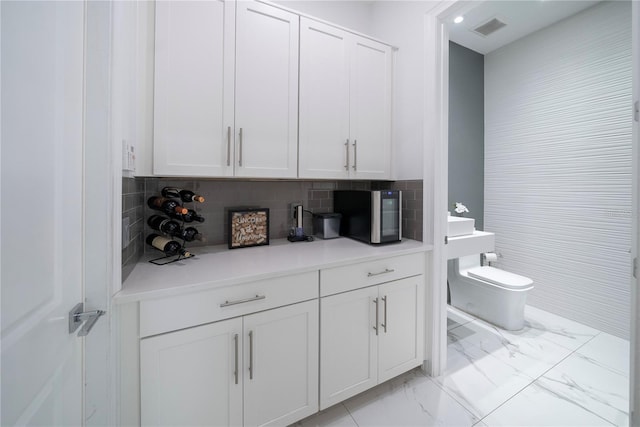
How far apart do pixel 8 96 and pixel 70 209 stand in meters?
0.33

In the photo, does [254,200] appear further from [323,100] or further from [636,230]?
[636,230]

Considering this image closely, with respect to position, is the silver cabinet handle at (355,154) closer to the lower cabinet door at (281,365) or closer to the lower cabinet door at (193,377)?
the lower cabinet door at (281,365)

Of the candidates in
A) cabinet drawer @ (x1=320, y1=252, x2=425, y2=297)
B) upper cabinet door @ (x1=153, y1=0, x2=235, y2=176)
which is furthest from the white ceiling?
cabinet drawer @ (x1=320, y1=252, x2=425, y2=297)

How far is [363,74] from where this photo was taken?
6.06ft

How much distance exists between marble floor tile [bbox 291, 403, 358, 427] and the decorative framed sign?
40.5 inches

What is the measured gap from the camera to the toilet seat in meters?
2.25

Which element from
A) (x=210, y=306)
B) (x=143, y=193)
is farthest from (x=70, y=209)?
(x=143, y=193)

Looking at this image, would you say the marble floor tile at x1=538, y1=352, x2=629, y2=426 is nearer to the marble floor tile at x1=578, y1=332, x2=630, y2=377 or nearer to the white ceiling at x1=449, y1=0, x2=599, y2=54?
the marble floor tile at x1=578, y1=332, x2=630, y2=377

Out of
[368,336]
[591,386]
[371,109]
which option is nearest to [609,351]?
[591,386]

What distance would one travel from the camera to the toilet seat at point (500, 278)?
2.25 metres

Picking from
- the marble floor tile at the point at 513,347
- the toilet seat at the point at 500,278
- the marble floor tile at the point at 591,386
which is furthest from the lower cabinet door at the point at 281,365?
the toilet seat at the point at 500,278

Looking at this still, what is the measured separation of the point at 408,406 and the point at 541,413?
0.74 metres

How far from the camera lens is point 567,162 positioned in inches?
97.7

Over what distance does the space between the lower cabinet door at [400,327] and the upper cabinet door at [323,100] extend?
0.85 metres
